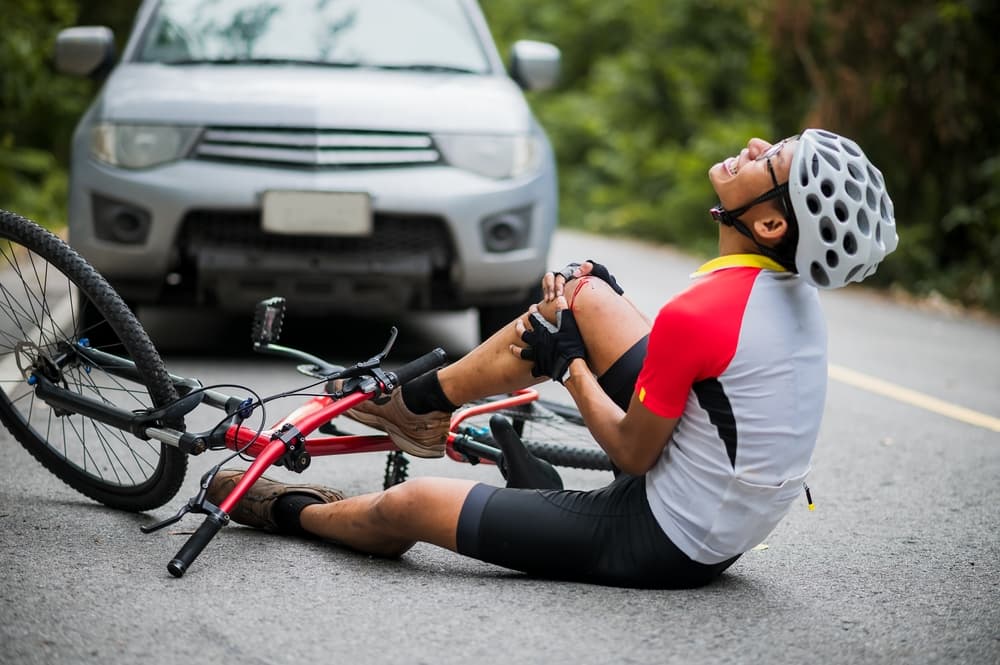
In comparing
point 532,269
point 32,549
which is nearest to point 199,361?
point 532,269

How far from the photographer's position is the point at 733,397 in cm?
344

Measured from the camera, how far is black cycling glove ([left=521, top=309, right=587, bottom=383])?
151 inches

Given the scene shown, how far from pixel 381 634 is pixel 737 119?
57.6 feet

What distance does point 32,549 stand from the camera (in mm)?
3889

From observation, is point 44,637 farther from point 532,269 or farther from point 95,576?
point 532,269

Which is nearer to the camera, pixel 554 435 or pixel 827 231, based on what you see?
pixel 827 231

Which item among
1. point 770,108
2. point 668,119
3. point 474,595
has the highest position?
point 474,595

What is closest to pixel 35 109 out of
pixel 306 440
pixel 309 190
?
pixel 309 190

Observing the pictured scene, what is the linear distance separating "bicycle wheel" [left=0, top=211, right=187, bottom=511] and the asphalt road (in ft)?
0.40

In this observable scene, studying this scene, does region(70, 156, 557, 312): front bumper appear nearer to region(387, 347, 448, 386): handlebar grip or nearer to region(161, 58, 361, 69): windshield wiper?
region(161, 58, 361, 69): windshield wiper

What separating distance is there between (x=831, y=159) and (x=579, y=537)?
1.18m

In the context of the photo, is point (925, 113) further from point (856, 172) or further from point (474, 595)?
point (474, 595)

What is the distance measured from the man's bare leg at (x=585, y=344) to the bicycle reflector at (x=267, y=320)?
0.65 m

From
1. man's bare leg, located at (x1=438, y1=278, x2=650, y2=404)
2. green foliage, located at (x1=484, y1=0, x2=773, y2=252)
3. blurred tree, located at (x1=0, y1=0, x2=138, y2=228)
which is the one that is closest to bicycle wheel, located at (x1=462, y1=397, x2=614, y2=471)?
man's bare leg, located at (x1=438, y1=278, x2=650, y2=404)
